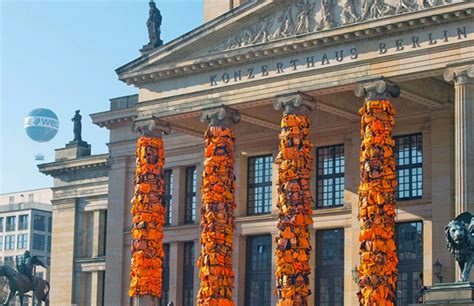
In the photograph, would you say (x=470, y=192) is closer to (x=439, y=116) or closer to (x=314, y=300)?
(x=439, y=116)

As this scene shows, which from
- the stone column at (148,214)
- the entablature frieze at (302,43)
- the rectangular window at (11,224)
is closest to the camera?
the entablature frieze at (302,43)

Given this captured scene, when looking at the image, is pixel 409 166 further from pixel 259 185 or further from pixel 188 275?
pixel 188 275

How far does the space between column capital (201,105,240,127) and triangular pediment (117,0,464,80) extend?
7.65 ft

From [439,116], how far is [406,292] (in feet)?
28.5

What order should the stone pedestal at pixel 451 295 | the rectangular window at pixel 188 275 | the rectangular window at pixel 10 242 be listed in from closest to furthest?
the stone pedestal at pixel 451 295, the rectangular window at pixel 188 275, the rectangular window at pixel 10 242

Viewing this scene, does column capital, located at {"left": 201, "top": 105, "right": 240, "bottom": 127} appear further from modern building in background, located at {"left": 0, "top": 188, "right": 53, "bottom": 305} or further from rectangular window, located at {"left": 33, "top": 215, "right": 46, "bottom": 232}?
rectangular window, located at {"left": 33, "top": 215, "right": 46, "bottom": 232}

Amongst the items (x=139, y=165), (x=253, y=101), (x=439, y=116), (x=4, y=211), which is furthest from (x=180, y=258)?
(x=4, y=211)

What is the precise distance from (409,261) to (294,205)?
7.42 m

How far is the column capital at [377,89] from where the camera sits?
169 ft

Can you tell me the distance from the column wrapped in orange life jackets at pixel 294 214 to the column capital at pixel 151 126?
8.10 metres

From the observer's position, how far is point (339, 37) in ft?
172

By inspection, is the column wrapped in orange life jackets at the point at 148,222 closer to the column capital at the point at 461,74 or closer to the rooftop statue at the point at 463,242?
the column capital at the point at 461,74

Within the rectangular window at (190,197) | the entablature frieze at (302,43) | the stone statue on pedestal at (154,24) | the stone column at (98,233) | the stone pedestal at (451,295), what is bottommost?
the stone pedestal at (451,295)

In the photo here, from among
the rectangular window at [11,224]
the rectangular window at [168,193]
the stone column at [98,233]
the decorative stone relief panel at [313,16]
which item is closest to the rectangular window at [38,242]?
the rectangular window at [11,224]
